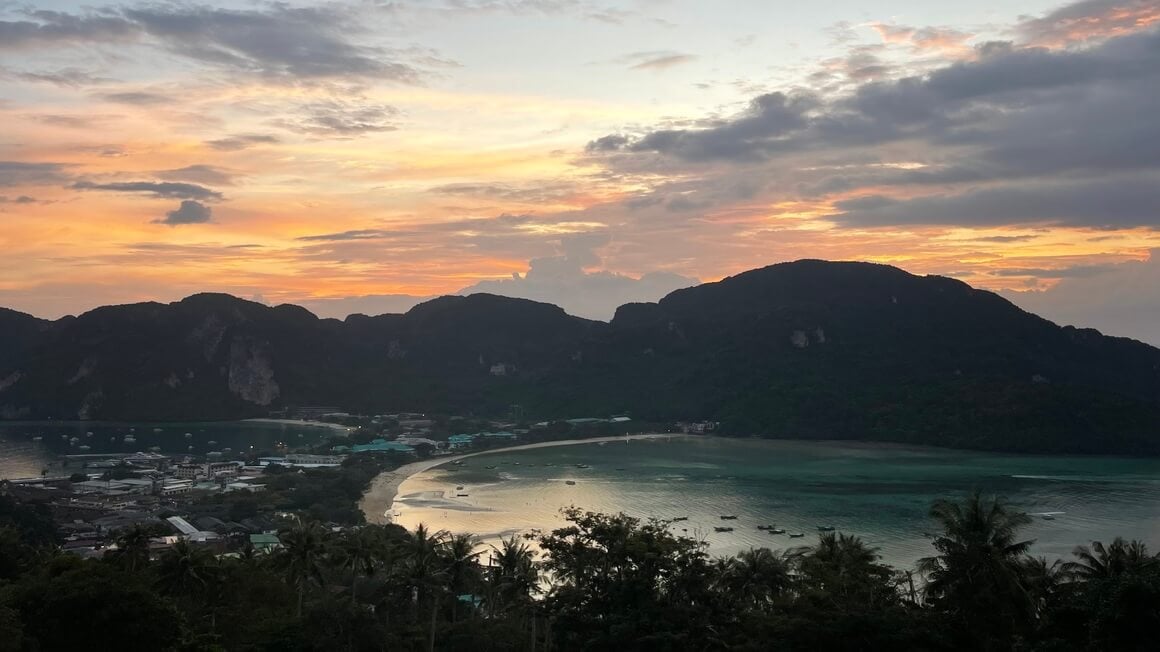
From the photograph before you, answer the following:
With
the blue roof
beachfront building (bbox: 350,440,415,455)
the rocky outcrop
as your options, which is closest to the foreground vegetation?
beachfront building (bbox: 350,440,415,455)

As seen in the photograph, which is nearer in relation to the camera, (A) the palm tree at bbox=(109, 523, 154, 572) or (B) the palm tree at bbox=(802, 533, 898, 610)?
(B) the palm tree at bbox=(802, 533, 898, 610)

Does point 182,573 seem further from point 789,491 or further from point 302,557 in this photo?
point 789,491

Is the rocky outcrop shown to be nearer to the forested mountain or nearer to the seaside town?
the forested mountain

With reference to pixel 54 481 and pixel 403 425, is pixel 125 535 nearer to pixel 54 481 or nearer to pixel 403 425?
pixel 54 481

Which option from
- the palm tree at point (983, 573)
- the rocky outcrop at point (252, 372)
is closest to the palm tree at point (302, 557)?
the palm tree at point (983, 573)

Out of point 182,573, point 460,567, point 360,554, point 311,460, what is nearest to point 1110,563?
point 460,567

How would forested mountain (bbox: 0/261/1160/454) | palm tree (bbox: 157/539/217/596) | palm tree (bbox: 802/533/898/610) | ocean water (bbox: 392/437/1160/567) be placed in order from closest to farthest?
palm tree (bbox: 802/533/898/610) < palm tree (bbox: 157/539/217/596) < ocean water (bbox: 392/437/1160/567) < forested mountain (bbox: 0/261/1160/454)
